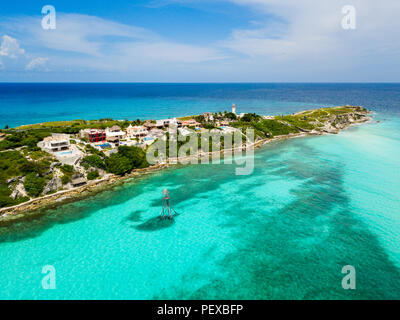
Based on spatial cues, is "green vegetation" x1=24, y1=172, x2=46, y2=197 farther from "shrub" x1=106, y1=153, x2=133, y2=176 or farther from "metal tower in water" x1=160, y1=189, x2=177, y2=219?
"metal tower in water" x1=160, y1=189, x2=177, y2=219

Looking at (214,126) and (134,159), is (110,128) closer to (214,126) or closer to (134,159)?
(134,159)

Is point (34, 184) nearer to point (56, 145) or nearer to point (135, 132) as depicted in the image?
point (56, 145)

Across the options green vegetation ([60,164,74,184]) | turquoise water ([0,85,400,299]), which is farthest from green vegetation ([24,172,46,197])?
turquoise water ([0,85,400,299])

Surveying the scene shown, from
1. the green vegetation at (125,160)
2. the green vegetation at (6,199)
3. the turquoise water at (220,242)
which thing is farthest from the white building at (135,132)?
the green vegetation at (6,199)

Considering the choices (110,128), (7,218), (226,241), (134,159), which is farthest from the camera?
(110,128)

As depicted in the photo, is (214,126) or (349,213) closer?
(349,213)

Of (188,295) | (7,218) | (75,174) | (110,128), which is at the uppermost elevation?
(110,128)

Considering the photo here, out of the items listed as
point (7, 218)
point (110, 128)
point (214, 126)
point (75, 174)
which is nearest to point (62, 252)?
point (7, 218)
